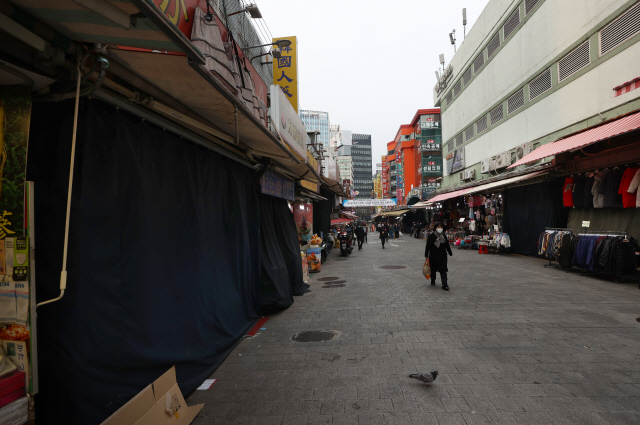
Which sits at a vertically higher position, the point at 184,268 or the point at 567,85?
the point at 567,85

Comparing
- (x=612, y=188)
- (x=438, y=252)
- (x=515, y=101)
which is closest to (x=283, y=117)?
(x=438, y=252)

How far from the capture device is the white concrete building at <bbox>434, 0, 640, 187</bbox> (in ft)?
36.4

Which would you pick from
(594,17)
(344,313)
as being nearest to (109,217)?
(344,313)

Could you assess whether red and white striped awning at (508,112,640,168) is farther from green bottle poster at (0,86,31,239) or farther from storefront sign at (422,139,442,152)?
storefront sign at (422,139,442,152)

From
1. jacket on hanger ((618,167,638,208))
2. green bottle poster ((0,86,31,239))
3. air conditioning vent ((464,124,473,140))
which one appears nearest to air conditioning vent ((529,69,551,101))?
jacket on hanger ((618,167,638,208))

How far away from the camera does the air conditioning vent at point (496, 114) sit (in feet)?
66.5

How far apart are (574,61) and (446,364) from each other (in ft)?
48.8

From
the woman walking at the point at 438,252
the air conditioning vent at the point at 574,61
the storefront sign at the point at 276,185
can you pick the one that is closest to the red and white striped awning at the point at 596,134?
the air conditioning vent at the point at 574,61

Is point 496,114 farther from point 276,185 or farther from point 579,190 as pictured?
point 276,185

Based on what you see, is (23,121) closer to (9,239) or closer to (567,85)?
(9,239)

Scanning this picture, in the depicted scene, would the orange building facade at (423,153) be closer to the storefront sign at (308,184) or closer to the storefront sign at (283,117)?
the storefront sign at (308,184)

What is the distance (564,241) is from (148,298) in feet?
42.1

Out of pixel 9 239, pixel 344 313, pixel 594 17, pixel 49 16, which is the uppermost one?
pixel 594 17

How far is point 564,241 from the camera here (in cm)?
1120
